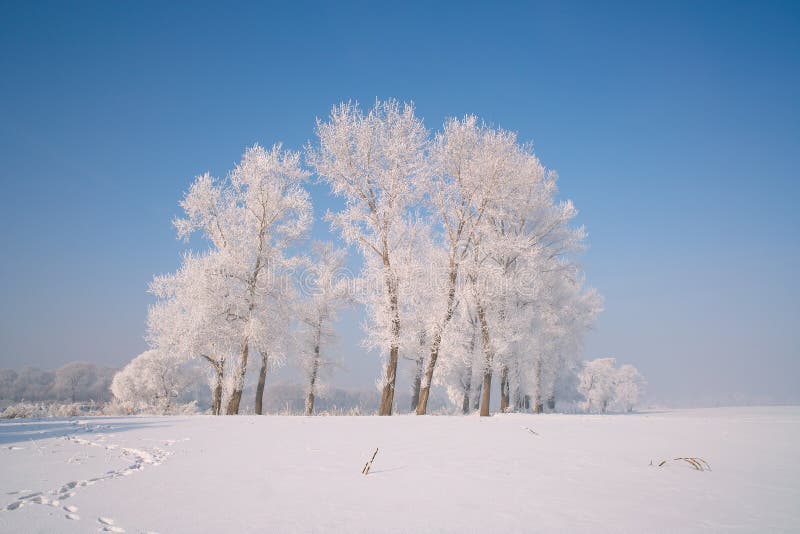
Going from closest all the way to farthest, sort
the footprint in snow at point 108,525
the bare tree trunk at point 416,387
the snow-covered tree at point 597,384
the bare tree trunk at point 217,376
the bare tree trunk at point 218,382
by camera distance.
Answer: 1. the footprint in snow at point 108,525
2. the bare tree trunk at point 217,376
3. the bare tree trunk at point 218,382
4. the bare tree trunk at point 416,387
5. the snow-covered tree at point 597,384

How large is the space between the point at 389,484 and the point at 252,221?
1865cm

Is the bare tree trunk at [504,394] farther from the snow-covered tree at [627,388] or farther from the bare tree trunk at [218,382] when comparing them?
the snow-covered tree at [627,388]

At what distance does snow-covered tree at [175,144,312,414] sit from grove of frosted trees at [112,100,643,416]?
0.05m

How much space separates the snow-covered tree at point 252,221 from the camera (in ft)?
65.3

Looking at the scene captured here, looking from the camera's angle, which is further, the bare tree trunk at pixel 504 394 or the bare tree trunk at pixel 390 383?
the bare tree trunk at pixel 504 394

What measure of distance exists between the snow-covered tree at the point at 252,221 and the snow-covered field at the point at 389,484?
41.2ft

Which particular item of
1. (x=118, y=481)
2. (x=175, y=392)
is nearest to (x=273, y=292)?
(x=118, y=481)

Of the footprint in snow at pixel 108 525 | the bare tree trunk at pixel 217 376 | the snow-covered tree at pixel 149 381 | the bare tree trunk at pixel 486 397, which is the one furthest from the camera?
the snow-covered tree at pixel 149 381

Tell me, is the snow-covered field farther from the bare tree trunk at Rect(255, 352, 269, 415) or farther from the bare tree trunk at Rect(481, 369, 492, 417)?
the bare tree trunk at Rect(255, 352, 269, 415)

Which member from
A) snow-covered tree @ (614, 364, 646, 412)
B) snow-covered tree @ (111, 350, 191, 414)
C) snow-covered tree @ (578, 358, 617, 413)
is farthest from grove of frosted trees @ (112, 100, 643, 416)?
snow-covered tree @ (614, 364, 646, 412)

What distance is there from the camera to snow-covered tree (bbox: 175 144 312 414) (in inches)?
783

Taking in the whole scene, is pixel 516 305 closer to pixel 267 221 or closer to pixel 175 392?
pixel 267 221

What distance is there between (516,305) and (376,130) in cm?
1084

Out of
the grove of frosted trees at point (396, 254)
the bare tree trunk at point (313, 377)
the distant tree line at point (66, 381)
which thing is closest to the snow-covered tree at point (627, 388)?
the grove of frosted trees at point (396, 254)
